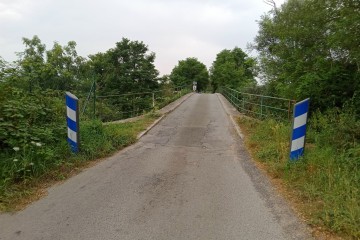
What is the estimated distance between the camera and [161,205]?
4.28 m

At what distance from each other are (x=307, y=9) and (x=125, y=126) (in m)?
7.20

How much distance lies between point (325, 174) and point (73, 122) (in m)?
4.76

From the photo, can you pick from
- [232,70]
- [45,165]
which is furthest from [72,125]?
[232,70]

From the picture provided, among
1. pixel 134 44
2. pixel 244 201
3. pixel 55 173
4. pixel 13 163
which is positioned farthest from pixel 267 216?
pixel 134 44

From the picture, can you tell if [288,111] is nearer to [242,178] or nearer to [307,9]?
[307,9]

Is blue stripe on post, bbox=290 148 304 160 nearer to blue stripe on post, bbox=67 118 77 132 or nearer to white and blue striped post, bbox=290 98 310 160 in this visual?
white and blue striped post, bbox=290 98 310 160

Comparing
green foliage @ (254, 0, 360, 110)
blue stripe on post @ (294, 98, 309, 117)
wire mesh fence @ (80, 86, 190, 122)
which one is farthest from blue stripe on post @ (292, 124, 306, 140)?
wire mesh fence @ (80, 86, 190, 122)

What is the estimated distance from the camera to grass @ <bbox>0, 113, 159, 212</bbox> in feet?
14.6

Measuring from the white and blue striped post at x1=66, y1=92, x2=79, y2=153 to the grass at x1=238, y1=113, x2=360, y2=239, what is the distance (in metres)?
3.90

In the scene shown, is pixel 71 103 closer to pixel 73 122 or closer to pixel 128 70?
pixel 73 122

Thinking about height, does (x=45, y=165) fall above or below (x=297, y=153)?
below

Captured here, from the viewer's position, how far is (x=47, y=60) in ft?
114

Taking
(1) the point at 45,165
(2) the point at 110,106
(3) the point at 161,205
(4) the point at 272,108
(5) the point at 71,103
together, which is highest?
(5) the point at 71,103

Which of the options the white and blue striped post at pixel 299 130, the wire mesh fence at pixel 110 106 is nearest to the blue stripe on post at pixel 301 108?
the white and blue striped post at pixel 299 130
